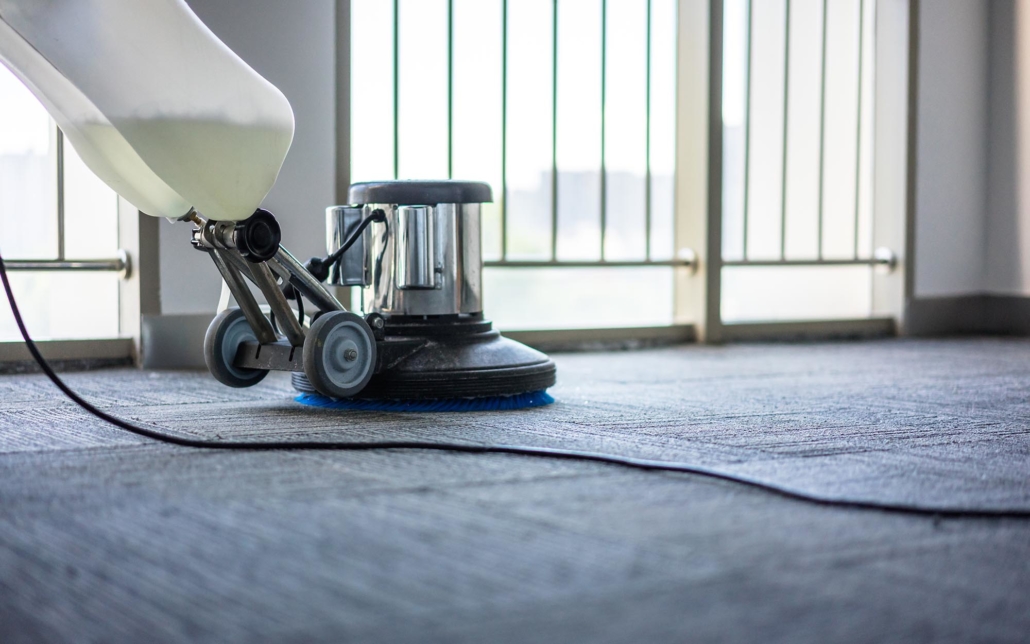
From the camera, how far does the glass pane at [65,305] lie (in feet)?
9.91

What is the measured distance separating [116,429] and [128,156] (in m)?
0.44

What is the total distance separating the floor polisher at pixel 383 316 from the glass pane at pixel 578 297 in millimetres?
1282

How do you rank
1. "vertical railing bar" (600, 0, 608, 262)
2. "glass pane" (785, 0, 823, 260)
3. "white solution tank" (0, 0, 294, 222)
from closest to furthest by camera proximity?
"white solution tank" (0, 0, 294, 222) → "vertical railing bar" (600, 0, 608, 262) → "glass pane" (785, 0, 823, 260)

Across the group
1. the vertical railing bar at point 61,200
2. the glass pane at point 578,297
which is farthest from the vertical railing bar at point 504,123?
the vertical railing bar at point 61,200

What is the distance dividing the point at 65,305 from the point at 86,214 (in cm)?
25

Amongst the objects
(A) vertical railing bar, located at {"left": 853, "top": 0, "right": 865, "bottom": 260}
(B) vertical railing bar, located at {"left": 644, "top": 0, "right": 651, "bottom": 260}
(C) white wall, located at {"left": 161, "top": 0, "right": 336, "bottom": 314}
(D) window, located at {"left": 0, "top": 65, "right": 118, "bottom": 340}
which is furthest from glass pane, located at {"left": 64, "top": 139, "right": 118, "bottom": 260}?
(A) vertical railing bar, located at {"left": 853, "top": 0, "right": 865, "bottom": 260}

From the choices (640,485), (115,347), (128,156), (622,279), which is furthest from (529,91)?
(640,485)

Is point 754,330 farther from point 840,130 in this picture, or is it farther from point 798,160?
point 840,130

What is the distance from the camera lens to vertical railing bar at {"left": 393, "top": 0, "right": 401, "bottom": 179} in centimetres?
340

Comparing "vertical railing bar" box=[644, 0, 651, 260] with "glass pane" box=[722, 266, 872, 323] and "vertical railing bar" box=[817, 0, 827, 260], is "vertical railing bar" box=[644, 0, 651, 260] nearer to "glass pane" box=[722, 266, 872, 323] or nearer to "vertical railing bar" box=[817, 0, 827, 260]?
"glass pane" box=[722, 266, 872, 323]

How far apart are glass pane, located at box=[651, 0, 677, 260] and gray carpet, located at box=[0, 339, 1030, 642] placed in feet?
6.55

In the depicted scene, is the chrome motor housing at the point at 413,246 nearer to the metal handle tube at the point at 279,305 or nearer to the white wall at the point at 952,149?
the metal handle tube at the point at 279,305

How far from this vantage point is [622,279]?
156 inches

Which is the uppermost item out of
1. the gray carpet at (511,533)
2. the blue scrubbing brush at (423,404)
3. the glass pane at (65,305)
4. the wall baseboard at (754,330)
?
the glass pane at (65,305)
